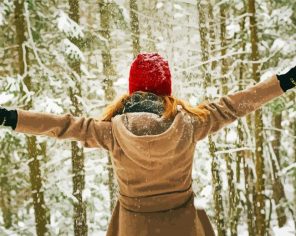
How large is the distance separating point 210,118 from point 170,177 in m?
0.45

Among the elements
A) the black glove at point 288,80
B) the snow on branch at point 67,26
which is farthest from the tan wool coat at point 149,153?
the snow on branch at point 67,26

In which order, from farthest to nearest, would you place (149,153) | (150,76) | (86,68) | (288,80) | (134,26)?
(134,26)
(86,68)
(288,80)
(150,76)
(149,153)

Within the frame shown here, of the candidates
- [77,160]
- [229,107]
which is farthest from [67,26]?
[229,107]

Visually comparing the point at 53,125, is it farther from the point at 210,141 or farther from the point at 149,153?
the point at 210,141

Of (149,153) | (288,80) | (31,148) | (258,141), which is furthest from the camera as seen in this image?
(258,141)

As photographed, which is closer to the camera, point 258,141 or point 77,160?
point 258,141

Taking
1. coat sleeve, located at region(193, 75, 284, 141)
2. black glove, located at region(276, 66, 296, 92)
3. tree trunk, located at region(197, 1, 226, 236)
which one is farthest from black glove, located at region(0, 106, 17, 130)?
tree trunk, located at region(197, 1, 226, 236)

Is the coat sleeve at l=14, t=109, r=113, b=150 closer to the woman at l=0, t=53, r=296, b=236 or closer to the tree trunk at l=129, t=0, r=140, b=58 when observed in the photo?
the woman at l=0, t=53, r=296, b=236

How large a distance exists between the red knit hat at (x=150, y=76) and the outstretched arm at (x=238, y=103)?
0.98 ft

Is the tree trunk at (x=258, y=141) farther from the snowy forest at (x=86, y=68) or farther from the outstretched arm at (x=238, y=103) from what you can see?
the outstretched arm at (x=238, y=103)

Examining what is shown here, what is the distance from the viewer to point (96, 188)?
15336 millimetres

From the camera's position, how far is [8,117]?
2434mm

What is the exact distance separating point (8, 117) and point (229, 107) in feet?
4.43

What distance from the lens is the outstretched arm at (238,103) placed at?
2.71 metres
